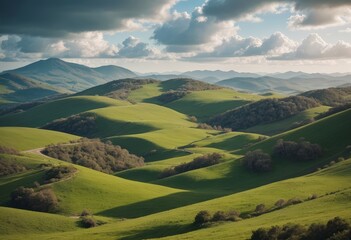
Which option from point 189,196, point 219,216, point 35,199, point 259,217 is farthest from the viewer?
point 189,196

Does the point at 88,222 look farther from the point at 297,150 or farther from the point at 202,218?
the point at 297,150

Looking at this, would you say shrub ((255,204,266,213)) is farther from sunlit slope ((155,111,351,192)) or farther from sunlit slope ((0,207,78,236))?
sunlit slope ((155,111,351,192))

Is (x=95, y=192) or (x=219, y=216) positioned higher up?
(x=95, y=192)

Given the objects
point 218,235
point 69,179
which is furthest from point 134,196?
point 218,235

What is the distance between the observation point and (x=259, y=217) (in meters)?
52.4

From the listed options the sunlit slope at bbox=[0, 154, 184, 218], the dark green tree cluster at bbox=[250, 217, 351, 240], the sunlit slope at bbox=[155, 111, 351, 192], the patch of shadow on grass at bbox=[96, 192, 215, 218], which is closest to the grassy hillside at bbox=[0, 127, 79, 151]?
the sunlit slope at bbox=[0, 154, 184, 218]

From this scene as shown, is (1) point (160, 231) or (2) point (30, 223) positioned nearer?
(1) point (160, 231)

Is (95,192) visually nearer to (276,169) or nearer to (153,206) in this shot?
(153,206)

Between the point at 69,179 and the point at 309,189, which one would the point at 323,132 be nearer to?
the point at 309,189

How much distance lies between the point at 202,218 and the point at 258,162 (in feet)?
201

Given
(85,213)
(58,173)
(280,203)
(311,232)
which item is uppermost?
(58,173)

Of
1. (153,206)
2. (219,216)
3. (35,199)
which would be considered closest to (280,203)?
(219,216)

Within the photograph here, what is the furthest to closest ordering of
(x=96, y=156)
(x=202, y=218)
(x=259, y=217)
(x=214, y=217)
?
(x=96, y=156), (x=214, y=217), (x=202, y=218), (x=259, y=217)

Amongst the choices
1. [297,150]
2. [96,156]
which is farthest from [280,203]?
[96,156]
